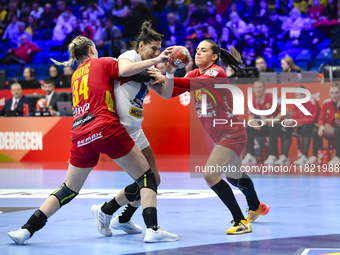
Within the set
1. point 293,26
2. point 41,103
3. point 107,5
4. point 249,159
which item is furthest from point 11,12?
point 249,159

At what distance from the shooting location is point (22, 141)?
1107cm

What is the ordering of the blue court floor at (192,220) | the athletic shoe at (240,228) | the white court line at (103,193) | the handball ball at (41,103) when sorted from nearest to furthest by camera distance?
1. the blue court floor at (192,220)
2. the athletic shoe at (240,228)
3. the white court line at (103,193)
4. the handball ball at (41,103)

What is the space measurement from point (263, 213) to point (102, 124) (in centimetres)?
195

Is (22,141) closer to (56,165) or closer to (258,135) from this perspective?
(56,165)

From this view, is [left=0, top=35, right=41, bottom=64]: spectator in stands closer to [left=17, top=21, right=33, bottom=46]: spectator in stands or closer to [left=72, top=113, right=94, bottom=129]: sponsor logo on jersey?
[left=17, top=21, right=33, bottom=46]: spectator in stands

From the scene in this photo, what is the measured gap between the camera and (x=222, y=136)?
4.38 meters

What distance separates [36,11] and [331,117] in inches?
474

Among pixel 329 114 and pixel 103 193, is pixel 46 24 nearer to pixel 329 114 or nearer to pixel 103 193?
pixel 329 114

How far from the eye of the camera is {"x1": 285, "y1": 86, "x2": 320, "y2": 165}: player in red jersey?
30.2 ft

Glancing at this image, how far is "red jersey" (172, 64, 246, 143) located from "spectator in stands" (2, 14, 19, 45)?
44.8 ft

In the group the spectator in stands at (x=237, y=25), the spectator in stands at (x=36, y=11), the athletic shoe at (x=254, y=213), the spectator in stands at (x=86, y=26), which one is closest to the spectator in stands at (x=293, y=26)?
the spectator in stands at (x=237, y=25)

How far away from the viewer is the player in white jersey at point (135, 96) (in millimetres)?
3918

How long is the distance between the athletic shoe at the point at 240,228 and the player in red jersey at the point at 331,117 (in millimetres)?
5481

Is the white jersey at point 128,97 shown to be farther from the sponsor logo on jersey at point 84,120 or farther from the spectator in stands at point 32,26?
the spectator in stands at point 32,26
